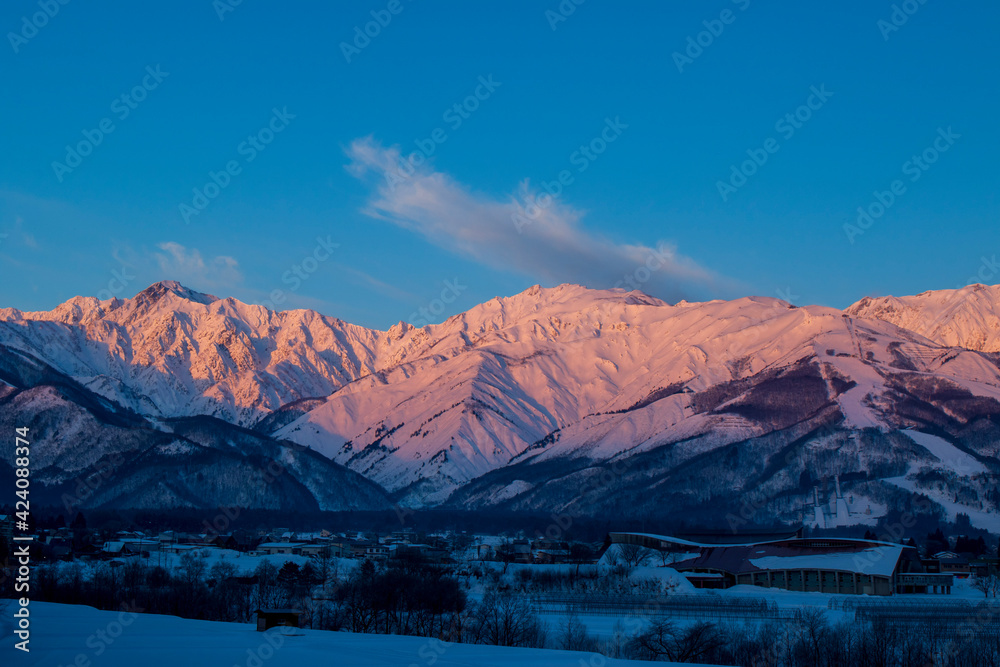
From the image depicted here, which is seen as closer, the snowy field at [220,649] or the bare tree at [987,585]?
the snowy field at [220,649]

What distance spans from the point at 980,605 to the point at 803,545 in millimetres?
63119

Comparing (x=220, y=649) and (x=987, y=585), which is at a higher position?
(x=987, y=585)

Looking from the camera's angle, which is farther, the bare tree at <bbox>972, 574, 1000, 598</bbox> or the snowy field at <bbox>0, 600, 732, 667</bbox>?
the bare tree at <bbox>972, 574, 1000, 598</bbox>

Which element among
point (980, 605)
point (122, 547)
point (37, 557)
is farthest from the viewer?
point (122, 547)

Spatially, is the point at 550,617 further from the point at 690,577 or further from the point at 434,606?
A: the point at 690,577

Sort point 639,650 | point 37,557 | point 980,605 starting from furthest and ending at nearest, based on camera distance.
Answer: point 37,557 → point 980,605 → point 639,650

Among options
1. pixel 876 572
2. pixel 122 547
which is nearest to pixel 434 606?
pixel 876 572

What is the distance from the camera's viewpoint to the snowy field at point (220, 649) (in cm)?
4544

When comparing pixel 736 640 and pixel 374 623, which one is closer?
pixel 736 640

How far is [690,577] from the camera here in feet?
474

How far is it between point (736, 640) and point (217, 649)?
40.9 metres

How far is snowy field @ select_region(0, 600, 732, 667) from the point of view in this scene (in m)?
45.4

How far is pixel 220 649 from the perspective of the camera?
49375mm

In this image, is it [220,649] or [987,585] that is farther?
[987,585]
